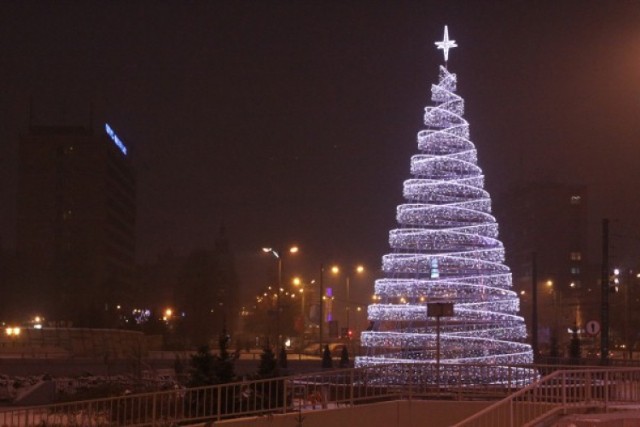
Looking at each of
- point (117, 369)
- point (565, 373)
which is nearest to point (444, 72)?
point (117, 369)

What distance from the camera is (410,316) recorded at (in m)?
36.2

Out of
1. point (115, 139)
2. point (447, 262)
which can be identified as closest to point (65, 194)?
point (115, 139)

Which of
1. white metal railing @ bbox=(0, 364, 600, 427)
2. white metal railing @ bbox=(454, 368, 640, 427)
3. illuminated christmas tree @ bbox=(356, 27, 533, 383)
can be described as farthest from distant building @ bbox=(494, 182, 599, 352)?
white metal railing @ bbox=(454, 368, 640, 427)

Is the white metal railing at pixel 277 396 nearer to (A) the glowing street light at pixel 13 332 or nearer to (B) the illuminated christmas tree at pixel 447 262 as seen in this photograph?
(B) the illuminated christmas tree at pixel 447 262

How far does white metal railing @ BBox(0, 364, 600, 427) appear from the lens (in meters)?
18.7

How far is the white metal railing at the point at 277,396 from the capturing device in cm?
1867

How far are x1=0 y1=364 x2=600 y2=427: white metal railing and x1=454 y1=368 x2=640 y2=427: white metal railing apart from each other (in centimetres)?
33

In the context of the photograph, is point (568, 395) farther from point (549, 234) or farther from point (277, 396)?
point (549, 234)

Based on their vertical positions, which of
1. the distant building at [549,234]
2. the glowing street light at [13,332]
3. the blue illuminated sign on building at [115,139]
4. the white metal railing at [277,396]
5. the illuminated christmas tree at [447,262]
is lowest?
the white metal railing at [277,396]

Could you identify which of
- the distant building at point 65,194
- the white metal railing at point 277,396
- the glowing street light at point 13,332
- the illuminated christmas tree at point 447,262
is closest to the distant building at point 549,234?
the distant building at point 65,194

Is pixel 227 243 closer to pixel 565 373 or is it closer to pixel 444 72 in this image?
pixel 444 72

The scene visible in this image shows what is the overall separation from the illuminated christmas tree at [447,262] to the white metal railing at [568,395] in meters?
17.8

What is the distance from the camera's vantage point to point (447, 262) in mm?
36625

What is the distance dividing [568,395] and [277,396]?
6442mm
